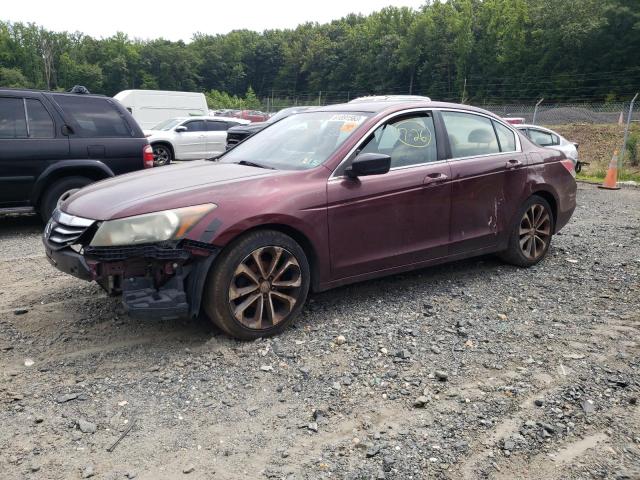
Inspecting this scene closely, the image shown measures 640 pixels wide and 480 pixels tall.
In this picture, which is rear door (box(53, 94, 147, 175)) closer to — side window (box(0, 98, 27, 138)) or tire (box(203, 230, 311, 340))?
side window (box(0, 98, 27, 138))

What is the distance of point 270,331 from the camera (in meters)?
3.79

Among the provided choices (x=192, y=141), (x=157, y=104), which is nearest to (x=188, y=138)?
(x=192, y=141)

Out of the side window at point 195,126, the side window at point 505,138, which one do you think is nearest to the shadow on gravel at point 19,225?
the side window at point 505,138

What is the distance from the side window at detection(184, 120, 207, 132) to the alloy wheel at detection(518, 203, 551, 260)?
1380 centimetres

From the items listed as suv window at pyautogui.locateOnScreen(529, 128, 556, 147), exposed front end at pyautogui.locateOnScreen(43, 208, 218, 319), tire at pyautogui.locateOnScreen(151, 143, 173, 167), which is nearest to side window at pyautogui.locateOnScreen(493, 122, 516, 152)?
exposed front end at pyautogui.locateOnScreen(43, 208, 218, 319)

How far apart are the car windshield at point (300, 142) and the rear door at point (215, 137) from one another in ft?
42.8

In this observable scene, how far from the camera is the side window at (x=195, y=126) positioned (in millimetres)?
17484

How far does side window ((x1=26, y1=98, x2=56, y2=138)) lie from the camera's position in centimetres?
712

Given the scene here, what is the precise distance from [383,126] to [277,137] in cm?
96

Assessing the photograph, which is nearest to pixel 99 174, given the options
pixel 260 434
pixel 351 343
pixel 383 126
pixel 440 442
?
pixel 383 126

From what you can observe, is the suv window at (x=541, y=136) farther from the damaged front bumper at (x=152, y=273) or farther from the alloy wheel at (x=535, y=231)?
the damaged front bumper at (x=152, y=273)

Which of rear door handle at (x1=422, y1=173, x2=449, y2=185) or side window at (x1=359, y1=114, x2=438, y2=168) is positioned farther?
rear door handle at (x1=422, y1=173, x2=449, y2=185)

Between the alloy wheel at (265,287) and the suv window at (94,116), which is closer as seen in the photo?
the alloy wheel at (265,287)

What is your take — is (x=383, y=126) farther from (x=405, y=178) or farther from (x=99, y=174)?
(x=99, y=174)
